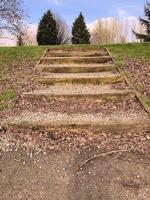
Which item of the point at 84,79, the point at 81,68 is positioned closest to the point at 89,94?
the point at 84,79

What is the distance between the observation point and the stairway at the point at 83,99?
4832 millimetres

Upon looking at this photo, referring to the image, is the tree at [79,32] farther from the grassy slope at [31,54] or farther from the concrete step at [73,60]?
the concrete step at [73,60]

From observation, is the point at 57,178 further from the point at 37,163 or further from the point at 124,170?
the point at 124,170

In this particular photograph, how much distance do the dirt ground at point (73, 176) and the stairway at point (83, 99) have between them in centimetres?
64

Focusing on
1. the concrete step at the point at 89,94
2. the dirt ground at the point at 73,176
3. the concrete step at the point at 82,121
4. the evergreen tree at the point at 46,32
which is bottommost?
the dirt ground at the point at 73,176

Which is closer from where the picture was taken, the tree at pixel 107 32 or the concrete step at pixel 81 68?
the concrete step at pixel 81 68

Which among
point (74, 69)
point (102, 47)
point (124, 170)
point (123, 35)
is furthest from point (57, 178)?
point (123, 35)

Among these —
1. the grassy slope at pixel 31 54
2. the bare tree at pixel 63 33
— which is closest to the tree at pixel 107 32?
the bare tree at pixel 63 33

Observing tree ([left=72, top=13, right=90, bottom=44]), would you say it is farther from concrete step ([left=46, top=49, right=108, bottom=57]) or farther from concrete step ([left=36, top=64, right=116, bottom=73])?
concrete step ([left=36, top=64, right=116, bottom=73])

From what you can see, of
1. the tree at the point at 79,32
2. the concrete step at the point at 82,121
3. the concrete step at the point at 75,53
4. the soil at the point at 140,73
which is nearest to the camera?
the concrete step at the point at 82,121

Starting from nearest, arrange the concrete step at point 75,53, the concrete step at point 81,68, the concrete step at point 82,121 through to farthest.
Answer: the concrete step at point 82,121
the concrete step at point 81,68
the concrete step at point 75,53

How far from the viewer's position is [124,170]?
3.86 meters

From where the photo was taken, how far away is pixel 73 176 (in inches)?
150

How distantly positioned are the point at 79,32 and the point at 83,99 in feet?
48.4
